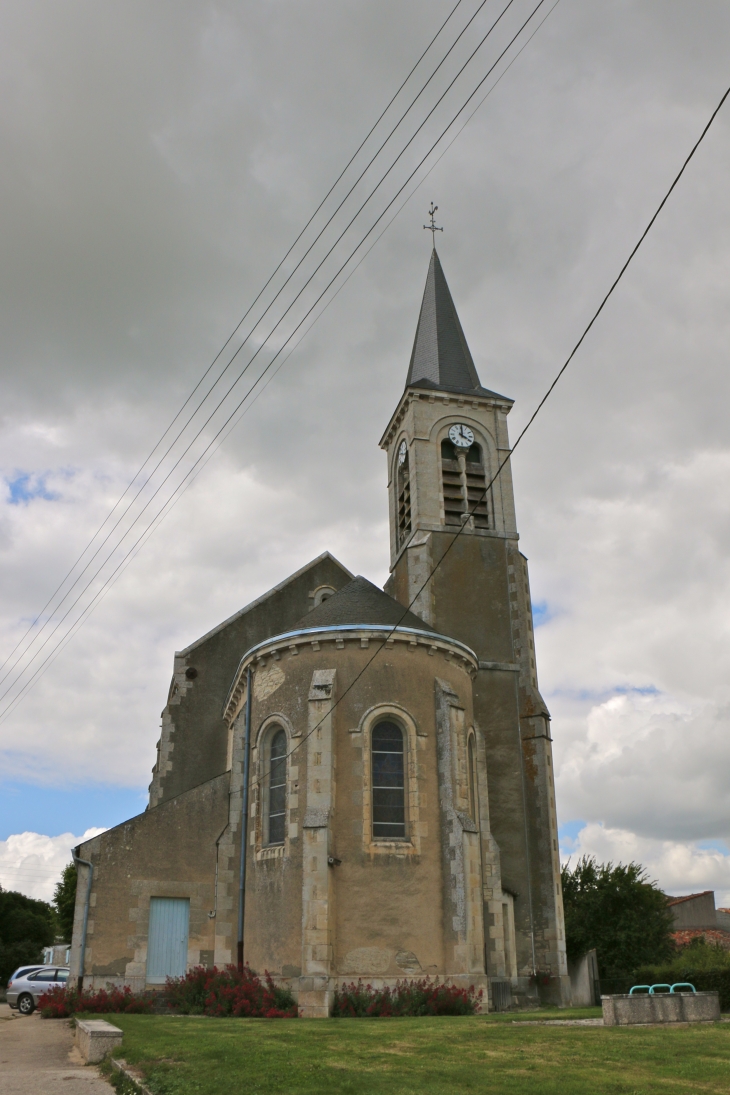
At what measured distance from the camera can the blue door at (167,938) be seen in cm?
1994

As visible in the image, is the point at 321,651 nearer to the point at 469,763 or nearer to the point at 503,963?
the point at 469,763

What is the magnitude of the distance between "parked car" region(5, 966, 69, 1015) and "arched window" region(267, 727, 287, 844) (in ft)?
29.2

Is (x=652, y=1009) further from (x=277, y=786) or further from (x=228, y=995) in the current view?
(x=277, y=786)

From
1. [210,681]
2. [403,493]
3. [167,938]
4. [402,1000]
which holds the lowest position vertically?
[402,1000]

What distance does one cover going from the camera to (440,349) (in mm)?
30812

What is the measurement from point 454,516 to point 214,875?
1268 centimetres

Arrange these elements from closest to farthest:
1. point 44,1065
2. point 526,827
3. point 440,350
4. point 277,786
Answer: point 44,1065, point 277,786, point 526,827, point 440,350

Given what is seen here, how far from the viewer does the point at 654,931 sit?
32.3m

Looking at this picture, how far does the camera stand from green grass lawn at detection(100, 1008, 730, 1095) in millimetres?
7707

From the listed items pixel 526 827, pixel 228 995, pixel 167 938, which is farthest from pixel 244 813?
pixel 526 827

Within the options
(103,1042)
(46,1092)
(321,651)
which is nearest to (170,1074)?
(46,1092)

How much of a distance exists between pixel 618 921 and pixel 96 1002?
2095cm

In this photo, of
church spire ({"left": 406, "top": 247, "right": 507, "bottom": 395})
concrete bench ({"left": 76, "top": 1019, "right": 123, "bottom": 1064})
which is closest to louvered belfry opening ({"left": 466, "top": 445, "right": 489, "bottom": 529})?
church spire ({"left": 406, "top": 247, "right": 507, "bottom": 395})

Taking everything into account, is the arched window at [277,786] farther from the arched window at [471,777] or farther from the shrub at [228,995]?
the arched window at [471,777]
